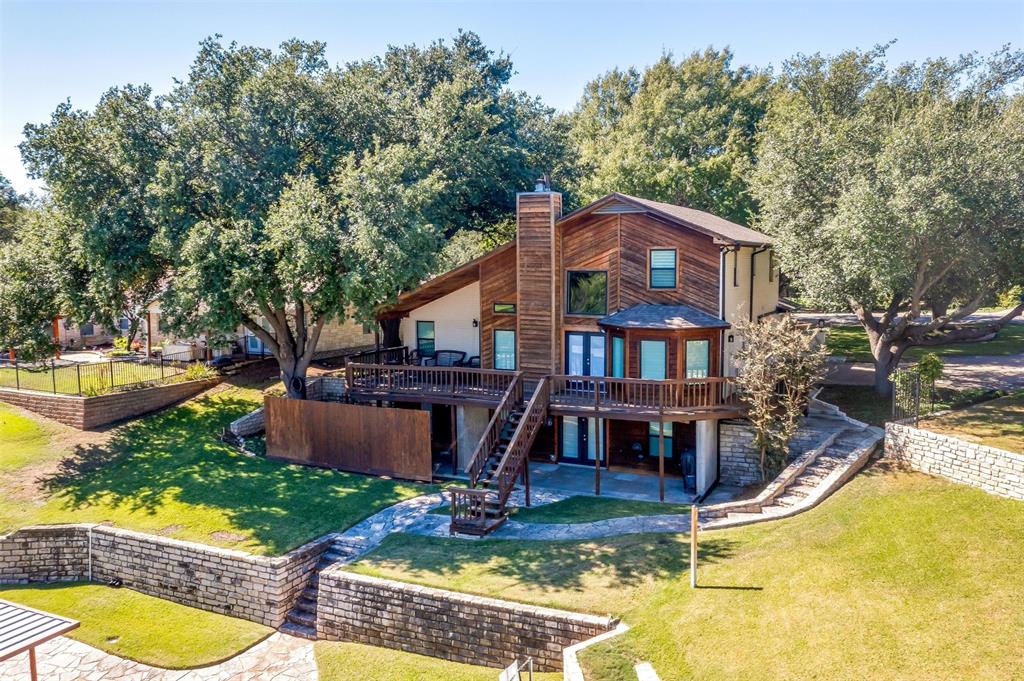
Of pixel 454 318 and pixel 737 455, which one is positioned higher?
pixel 454 318

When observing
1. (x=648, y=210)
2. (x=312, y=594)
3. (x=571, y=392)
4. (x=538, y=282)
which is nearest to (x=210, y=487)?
(x=312, y=594)

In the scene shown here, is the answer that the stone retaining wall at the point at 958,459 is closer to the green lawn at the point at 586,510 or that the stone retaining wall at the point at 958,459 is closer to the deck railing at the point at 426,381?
the green lawn at the point at 586,510

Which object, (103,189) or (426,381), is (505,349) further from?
(103,189)

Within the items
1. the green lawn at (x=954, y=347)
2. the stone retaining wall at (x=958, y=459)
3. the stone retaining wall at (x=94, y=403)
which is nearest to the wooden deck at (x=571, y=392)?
the stone retaining wall at (x=958, y=459)

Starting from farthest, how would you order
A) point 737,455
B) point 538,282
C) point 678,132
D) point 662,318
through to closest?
1. point 678,132
2. point 538,282
3. point 737,455
4. point 662,318

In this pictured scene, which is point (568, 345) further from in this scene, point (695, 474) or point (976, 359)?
point (976, 359)

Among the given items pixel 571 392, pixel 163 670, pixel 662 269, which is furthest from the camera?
pixel 571 392
